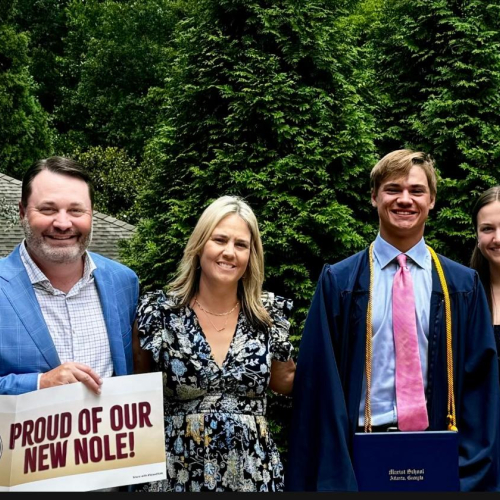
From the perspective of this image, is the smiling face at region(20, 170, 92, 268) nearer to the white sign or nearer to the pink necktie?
the white sign

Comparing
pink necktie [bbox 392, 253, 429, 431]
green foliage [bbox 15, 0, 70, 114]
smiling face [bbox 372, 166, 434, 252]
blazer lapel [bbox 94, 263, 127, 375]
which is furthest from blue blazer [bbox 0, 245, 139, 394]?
green foliage [bbox 15, 0, 70, 114]

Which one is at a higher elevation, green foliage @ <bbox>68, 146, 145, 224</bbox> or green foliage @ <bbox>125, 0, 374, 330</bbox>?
green foliage @ <bbox>68, 146, 145, 224</bbox>

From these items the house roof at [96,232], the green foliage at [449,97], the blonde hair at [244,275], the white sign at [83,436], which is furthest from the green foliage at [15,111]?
the white sign at [83,436]

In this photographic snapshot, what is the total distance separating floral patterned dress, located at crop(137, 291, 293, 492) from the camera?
11.9ft

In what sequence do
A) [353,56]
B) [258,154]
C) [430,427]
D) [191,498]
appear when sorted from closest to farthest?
[191,498]
[430,427]
[258,154]
[353,56]

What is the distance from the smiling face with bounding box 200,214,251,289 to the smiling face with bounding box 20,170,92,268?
24.5 inches

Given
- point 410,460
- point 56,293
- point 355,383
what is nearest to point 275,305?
point 355,383

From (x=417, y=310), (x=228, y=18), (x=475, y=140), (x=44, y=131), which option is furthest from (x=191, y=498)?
(x=44, y=131)

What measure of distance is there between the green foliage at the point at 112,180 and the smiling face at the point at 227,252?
20237 millimetres

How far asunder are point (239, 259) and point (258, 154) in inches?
120

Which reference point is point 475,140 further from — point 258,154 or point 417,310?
point 417,310

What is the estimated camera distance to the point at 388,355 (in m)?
3.73

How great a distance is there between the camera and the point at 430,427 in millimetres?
3689

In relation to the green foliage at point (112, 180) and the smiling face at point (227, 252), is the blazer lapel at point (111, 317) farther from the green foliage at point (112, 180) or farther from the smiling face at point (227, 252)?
the green foliage at point (112, 180)
